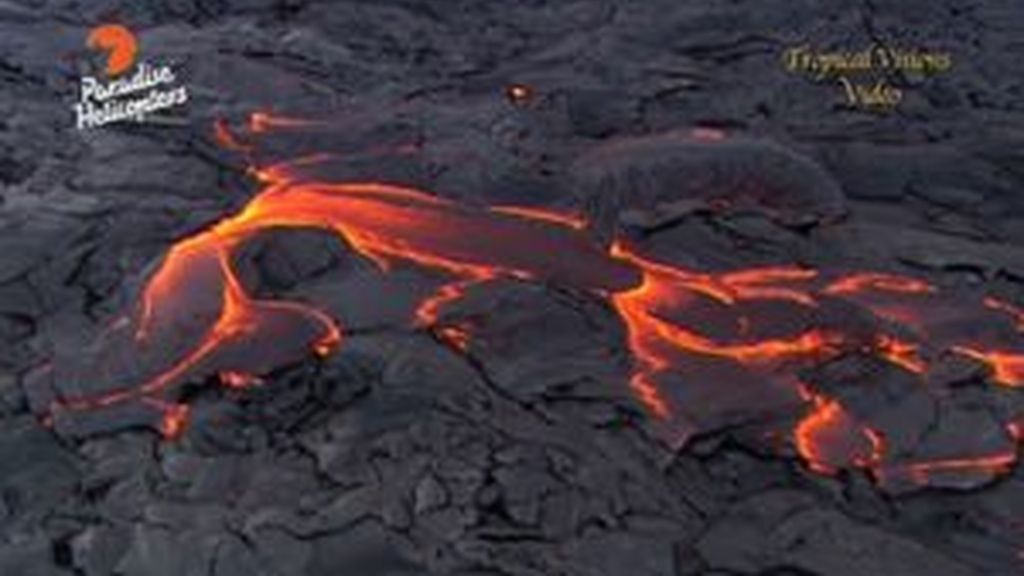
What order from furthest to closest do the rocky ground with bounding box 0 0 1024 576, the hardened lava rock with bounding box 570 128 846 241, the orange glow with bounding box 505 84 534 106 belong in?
the orange glow with bounding box 505 84 534 106
the hardened lava rock with bounding box 570 128 846 241
the rocky ground with bounding box 0 0 1024 576

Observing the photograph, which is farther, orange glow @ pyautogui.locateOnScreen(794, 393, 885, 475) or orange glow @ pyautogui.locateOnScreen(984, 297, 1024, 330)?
orange glow @ pyautogui.locateOnScreen(984, 297, 1024, 330)

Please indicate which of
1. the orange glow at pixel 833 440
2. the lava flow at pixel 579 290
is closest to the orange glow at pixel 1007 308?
the lava flow at pixel 579 290

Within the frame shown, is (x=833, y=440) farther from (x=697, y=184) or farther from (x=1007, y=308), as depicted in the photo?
(x=697, y=184)

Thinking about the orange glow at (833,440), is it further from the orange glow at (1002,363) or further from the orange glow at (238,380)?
the orange glow at (238,380)

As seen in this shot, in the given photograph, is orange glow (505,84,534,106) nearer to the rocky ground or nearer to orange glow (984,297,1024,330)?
the rocky ground

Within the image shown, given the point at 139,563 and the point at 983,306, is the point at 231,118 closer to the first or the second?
the point at 139,563

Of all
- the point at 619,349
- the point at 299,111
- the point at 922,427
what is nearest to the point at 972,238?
the point at 922,427

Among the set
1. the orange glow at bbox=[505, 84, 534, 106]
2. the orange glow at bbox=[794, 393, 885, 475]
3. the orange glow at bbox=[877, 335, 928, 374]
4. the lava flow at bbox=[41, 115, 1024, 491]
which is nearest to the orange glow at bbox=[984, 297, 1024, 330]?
the lava flow at bbox=[41, 115, 1024, 491]
